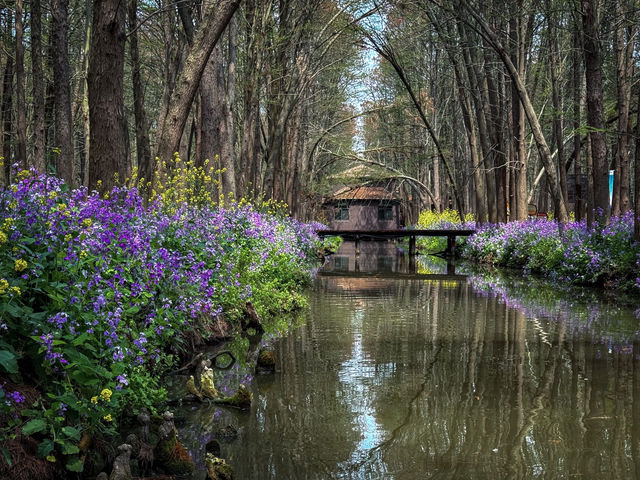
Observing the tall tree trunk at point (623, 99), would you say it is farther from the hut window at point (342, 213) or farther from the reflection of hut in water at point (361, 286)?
the hut window at point (342, 213)

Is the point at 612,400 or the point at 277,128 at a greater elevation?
the point at 277,128

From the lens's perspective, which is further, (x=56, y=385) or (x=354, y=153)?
(x=354, y=153)

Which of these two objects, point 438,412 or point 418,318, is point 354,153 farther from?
point 438,412

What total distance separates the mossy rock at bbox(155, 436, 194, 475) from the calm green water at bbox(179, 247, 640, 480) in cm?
28

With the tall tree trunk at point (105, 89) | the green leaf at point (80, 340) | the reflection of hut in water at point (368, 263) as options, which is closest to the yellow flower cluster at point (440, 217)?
the reflection of hut in water at point (368, 263)

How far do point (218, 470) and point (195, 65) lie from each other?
637cm

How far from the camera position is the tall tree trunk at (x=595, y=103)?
15.5 meters

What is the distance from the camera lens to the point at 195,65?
9.01 m

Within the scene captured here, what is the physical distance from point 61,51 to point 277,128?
9295mm

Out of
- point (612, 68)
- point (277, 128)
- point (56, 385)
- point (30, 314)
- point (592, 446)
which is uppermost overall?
point (612, 68)

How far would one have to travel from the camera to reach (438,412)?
5.47 meters

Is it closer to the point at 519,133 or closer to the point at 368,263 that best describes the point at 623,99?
the point at 519,133

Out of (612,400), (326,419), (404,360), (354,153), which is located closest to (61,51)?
(404,360)

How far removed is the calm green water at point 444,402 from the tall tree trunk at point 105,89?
3.10m
